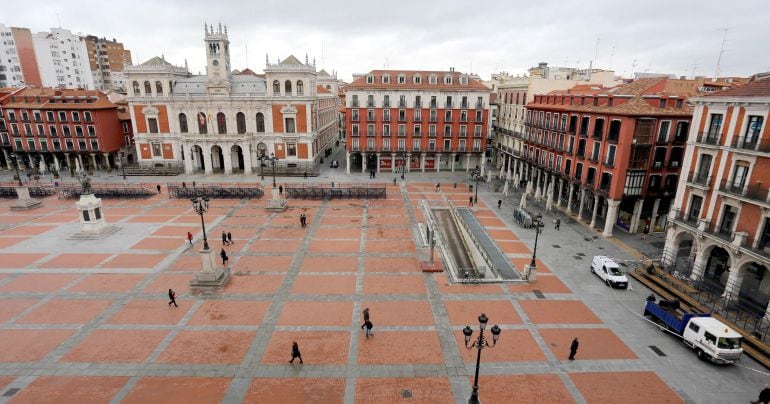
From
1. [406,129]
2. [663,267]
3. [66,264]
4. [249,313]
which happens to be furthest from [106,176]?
[663,267]

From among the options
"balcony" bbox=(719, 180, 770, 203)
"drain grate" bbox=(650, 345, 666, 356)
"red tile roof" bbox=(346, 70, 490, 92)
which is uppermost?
"red tile roof" bbox=(346, 70, 490, 92)

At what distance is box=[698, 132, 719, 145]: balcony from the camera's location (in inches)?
925

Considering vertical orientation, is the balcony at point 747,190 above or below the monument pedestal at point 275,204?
above

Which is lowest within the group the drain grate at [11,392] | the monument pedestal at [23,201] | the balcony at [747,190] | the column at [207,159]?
the drain grate at [11,392]

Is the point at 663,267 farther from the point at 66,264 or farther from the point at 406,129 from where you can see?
the point at 66,264

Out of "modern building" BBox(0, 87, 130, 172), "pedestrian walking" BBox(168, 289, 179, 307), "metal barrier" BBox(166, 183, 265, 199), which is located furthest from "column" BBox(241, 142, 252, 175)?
"pedestrian walking" BBox(168, 289, 179, 307)

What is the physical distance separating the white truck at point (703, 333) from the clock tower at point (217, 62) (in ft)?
188

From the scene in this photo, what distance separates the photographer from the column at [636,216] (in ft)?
110

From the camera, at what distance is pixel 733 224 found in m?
22.3

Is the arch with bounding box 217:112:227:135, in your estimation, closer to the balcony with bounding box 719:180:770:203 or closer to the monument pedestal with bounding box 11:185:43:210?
the monument pedestal with bounding box 11:185:43:210

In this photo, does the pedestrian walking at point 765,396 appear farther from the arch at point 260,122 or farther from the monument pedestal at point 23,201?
the monument pedestal at point 23,201

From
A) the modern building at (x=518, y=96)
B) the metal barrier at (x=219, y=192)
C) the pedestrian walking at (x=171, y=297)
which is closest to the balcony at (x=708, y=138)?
the modern building at (x=518, y=96)

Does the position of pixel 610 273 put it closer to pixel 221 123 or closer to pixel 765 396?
pixel 765 396

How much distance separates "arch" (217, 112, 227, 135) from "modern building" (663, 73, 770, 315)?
5586cm
